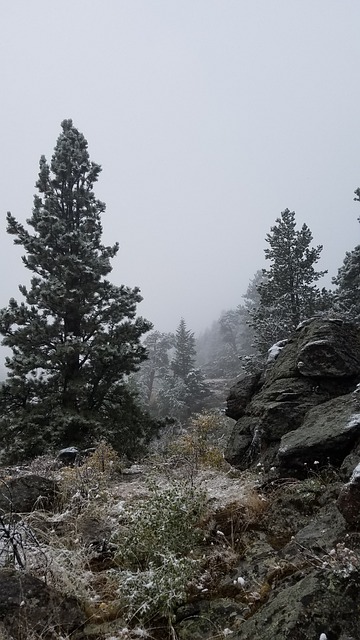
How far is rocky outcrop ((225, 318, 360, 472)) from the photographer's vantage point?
689 centimetres

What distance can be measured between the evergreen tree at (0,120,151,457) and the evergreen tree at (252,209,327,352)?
9431 millimetres

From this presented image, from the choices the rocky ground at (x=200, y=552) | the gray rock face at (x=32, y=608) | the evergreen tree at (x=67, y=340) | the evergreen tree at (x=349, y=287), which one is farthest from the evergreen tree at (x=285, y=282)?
the gray rock face at (x=32, y=608)

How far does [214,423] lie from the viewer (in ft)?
58.6

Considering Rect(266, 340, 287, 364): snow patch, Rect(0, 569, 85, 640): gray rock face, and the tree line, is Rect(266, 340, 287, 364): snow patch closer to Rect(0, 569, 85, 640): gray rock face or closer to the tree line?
the tree line

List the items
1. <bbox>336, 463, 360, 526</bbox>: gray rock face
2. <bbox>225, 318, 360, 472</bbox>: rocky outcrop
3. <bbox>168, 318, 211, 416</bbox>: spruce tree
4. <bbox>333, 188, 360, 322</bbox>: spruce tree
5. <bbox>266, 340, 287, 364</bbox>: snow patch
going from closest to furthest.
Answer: <bbox>336, 463, 360, 526</bbox>: gray rock face < <bbox>225, 318, 360, 472</bbox>: rocky outcrop < <bbox>266, 340, 287, 364</bbox>: snow patch < <bbox>333, 188, 360, 322</bbox>: spruce tree < <bbox>168, 318, 211, 416</bbox>: spruce tree

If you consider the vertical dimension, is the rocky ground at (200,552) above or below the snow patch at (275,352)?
below

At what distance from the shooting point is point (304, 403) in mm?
9094

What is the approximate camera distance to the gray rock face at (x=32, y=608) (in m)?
3.74

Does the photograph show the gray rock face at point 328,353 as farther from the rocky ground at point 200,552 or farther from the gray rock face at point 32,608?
the gray rock face at point 32,608

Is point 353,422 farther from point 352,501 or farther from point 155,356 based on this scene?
point 155,356

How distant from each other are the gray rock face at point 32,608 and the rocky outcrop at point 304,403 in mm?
4074

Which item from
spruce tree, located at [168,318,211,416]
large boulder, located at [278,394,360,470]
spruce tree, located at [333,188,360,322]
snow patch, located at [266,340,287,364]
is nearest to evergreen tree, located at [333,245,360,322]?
spruce tree, located at [333,188,360,322]

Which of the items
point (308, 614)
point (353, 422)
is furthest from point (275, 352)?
point (308, 614)

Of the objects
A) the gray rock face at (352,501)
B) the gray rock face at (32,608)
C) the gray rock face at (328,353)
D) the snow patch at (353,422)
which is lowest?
the gray rock face at (32,608)
